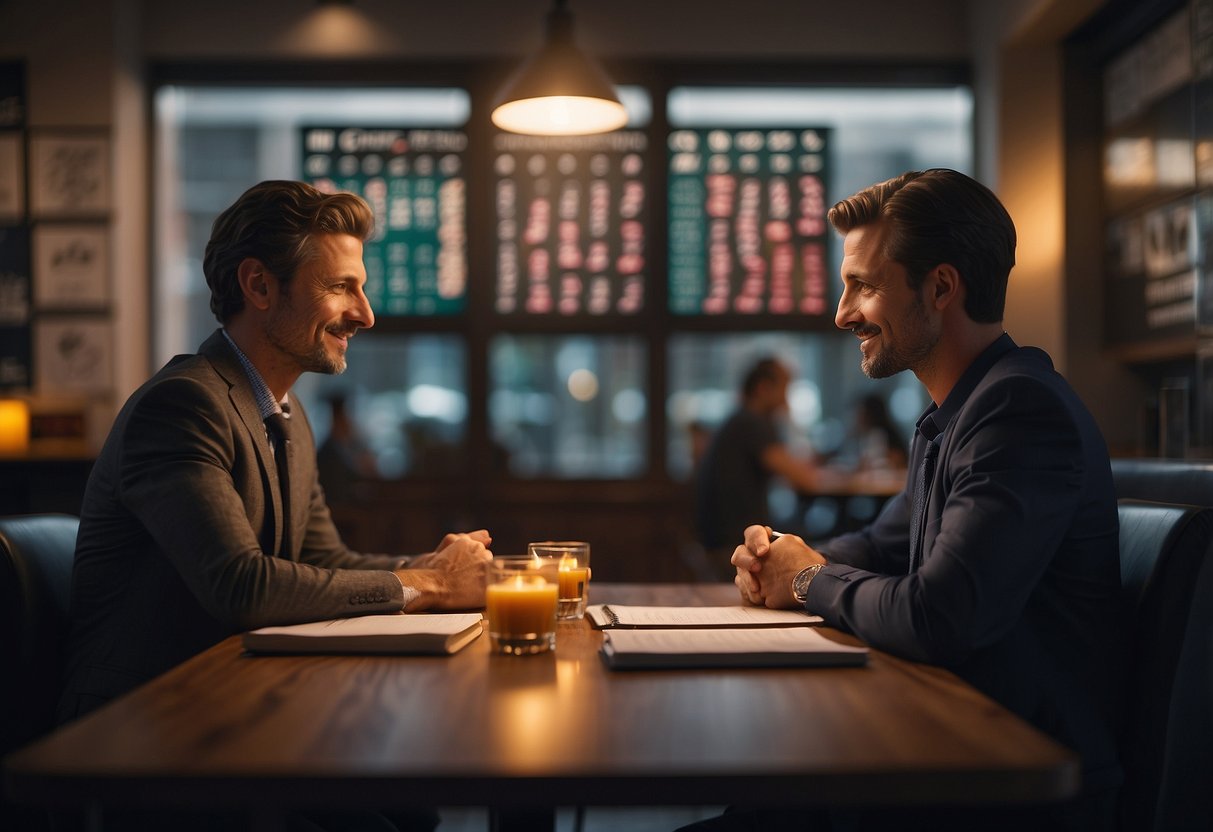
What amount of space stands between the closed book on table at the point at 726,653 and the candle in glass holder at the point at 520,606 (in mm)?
86

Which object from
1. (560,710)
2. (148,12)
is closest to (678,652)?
(560,710)

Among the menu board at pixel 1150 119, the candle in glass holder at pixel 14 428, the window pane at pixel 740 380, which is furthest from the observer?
the window pane at pixel 740 380

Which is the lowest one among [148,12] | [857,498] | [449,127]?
[857,498]

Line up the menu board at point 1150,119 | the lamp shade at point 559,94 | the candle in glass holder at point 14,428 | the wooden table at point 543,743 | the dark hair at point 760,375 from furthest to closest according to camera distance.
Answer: the dark hair at point 760,375, the candle in glass holder at point 14,428, the menu board at point 1150,119, the lamp shade at point 559,94, the wooden table at point 543,743

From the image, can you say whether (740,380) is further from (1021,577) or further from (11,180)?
(1021,577)

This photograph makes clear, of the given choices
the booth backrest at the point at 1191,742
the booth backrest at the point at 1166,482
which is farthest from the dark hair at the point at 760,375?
the booth backrest at the point at 1191,742

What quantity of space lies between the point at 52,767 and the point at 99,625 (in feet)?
2.64

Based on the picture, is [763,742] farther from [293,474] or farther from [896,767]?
[293,474]

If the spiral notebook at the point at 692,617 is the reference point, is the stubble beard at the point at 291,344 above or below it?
above

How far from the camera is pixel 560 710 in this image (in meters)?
1.04

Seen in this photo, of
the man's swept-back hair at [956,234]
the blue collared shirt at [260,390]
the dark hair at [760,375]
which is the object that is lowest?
the blue collared shirt at [260,390]

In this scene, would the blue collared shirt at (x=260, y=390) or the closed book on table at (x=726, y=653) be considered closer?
the closed book on table at (x=726, y=653)

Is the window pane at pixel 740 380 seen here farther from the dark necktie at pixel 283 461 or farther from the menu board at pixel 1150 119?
the dark necktie at pixel 283 461

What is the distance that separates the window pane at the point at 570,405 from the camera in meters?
4.99
